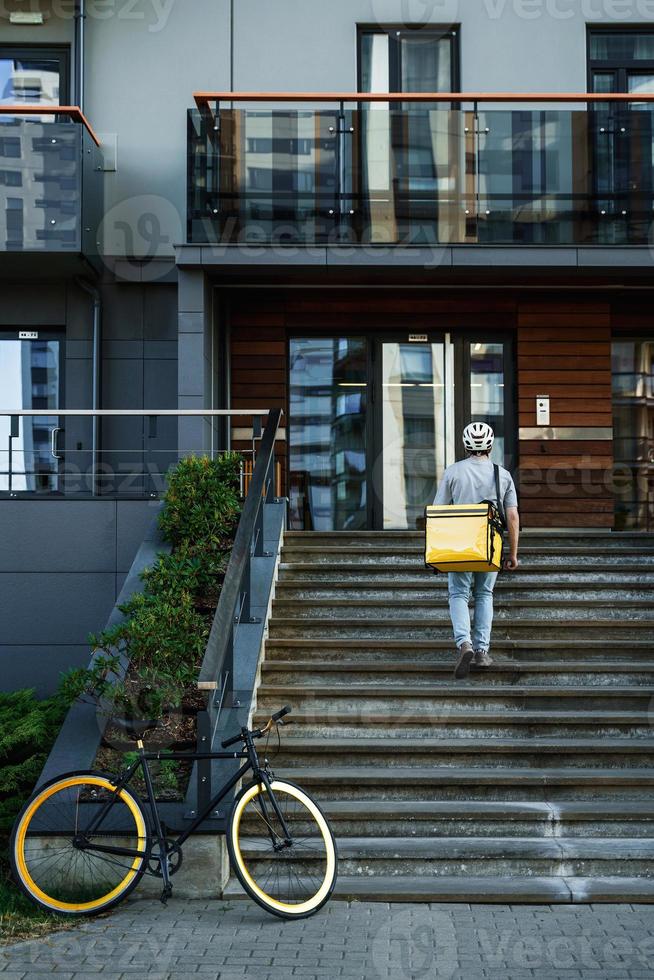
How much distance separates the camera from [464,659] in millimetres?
7668

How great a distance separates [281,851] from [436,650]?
273 cm

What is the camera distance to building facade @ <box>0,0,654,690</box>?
11.8m

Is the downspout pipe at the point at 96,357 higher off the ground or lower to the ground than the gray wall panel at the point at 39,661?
higher

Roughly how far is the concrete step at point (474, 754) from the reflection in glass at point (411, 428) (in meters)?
6.41

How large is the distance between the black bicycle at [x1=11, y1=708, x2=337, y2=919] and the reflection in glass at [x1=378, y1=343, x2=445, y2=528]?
24.7 feet

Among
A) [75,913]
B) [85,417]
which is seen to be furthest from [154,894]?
[85,417]

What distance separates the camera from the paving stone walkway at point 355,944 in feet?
16.4

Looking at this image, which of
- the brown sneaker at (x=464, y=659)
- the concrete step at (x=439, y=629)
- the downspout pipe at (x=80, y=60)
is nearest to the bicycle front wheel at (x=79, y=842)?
the brown sneaker at (x=464, y=659)

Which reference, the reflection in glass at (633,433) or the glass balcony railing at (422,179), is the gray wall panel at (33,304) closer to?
the glass balcony railing at (422,179)

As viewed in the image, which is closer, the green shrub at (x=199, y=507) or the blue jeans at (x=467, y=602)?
the blue jeans at (x=467, y=602)

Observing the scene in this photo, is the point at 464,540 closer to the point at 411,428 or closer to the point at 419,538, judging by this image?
the point at 419,538

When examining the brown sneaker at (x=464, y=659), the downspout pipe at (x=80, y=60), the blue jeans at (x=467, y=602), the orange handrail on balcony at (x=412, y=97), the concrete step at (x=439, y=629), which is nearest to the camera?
the brown sneaker at (x=464, y=659)

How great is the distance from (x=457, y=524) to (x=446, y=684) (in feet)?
3.82

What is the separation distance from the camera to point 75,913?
5.79m
